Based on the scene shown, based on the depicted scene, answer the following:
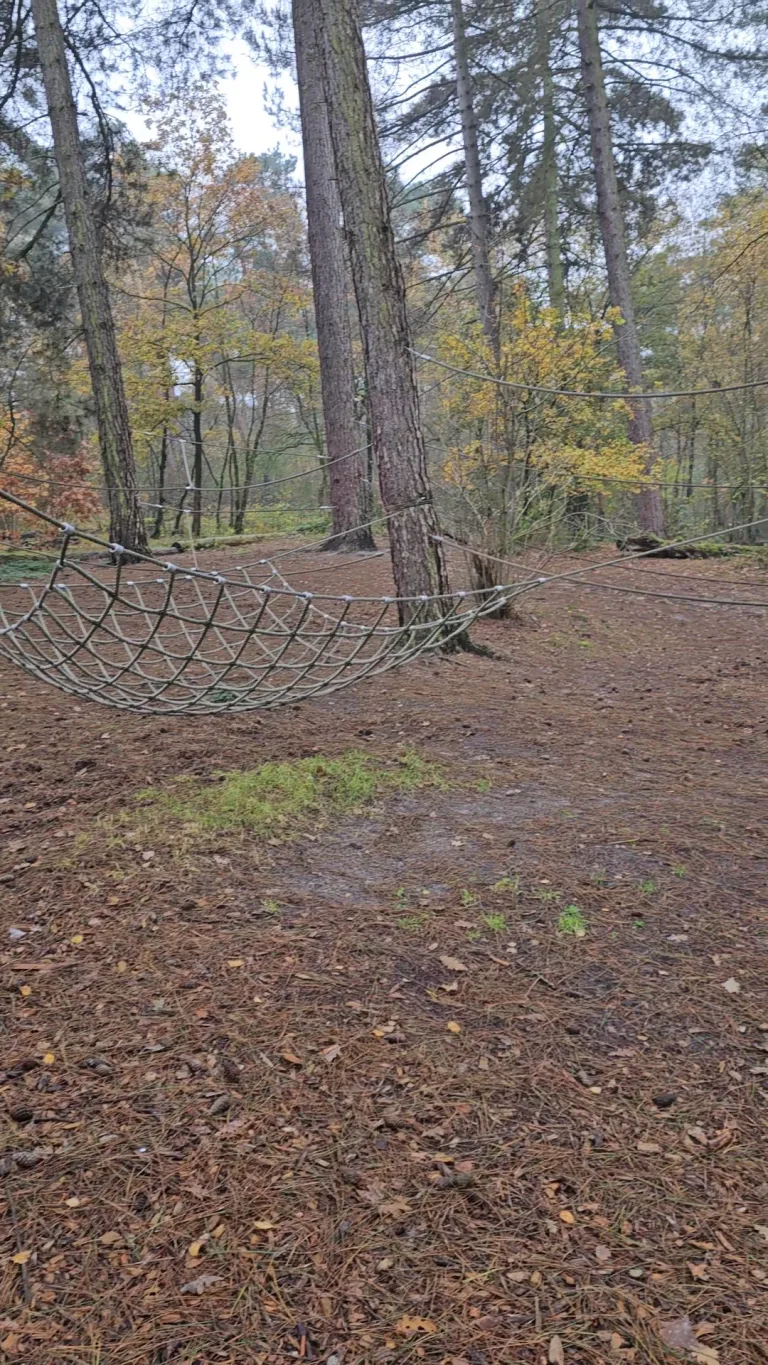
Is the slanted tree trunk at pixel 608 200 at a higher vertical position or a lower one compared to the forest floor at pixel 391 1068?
higher

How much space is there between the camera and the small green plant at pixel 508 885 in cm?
181

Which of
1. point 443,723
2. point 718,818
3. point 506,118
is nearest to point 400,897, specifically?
point 718,818

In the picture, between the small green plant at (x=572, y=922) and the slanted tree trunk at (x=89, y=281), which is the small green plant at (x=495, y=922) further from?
the slanted tree trunk at (x=89, y=281)

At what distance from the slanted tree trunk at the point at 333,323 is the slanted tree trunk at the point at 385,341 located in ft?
8.65

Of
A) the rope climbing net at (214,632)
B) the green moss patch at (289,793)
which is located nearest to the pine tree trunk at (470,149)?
the rope climbing net at (214,632)

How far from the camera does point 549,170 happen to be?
7543mm

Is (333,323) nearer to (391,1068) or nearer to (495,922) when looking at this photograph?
(495,922)

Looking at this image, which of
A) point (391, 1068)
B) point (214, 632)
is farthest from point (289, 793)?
point (214, 632)

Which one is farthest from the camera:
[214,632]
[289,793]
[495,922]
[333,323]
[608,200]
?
[608,200]

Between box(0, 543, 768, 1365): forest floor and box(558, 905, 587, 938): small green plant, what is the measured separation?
0.04 ft

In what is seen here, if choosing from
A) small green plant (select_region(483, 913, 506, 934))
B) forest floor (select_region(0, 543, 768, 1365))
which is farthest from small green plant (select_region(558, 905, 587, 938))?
small green plant (select_region(483, 913, 506, 934))

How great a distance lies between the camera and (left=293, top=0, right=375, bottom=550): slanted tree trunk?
19.4ft

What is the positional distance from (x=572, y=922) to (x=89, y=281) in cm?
540

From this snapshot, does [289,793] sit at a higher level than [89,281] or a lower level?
lower
